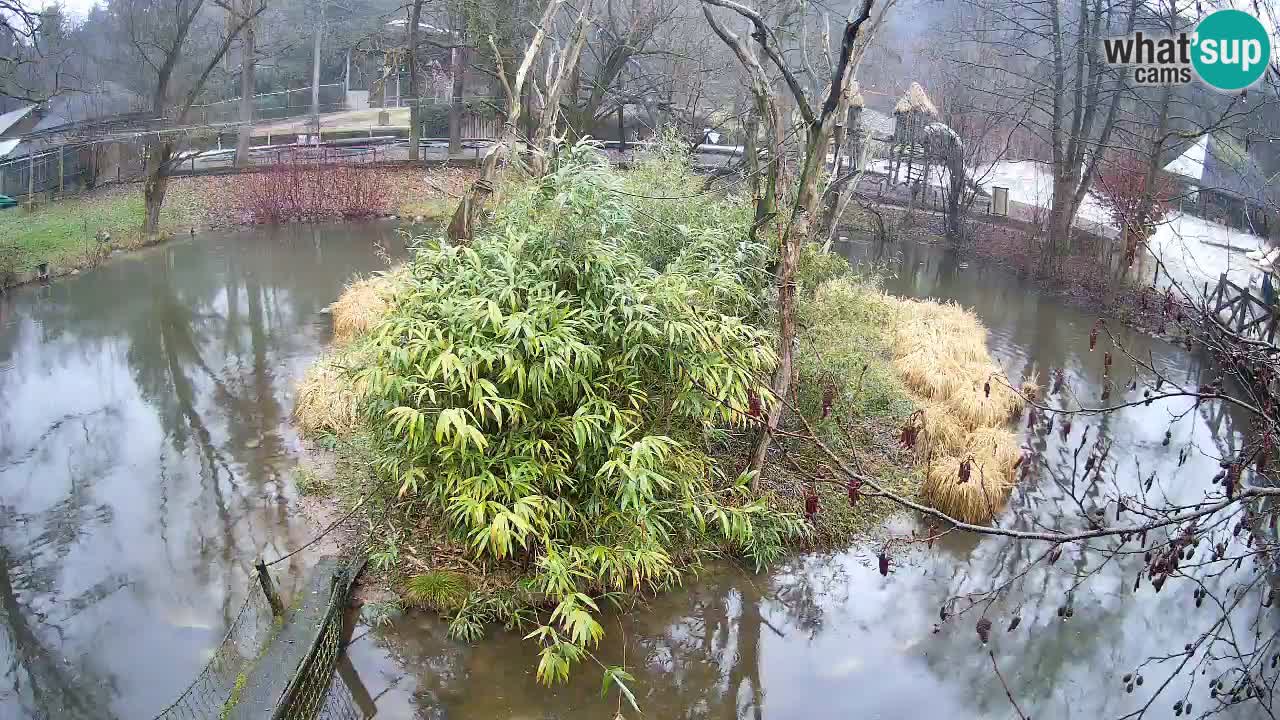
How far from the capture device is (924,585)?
6082 mm

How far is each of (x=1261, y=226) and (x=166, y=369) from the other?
1203cm

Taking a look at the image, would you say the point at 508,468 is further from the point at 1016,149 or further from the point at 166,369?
the point at 1016,149

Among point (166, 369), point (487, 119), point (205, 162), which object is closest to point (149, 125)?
point (205, 162)

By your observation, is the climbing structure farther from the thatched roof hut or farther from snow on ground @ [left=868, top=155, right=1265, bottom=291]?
snow on ground @ [left=868, top=155, right=1265, bottom=291]

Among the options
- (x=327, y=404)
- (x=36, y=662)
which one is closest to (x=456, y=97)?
(x=327, y=404)

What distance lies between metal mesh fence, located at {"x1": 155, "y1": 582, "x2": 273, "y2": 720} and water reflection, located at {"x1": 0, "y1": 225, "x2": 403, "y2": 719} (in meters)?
0.18

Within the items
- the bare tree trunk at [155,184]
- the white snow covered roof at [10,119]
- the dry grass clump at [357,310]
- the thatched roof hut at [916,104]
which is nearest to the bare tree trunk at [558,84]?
the dry grass clump at [357,310]

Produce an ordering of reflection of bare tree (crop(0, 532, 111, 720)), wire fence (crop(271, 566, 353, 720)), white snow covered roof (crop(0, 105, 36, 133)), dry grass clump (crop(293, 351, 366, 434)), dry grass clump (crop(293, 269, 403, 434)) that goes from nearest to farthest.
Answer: wire fence (crop(271, 566, 353, 720)), reflection of bare tree (crop(0, 532, 111, 720)), dry grass clump (crop(293, 269, 403, 434)), dry grass clump (crop(293, 351, 366, 434)), white snow covered roof (crop(0, 105, 36, 133))

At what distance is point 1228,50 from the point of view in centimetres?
765

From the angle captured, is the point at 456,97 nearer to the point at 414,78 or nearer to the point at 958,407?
the point at 414,78

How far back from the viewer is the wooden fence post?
509cm

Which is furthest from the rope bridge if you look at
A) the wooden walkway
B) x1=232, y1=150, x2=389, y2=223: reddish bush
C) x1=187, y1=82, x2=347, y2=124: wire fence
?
x1=187, y1=82, x2=347, y2=124: wire fence

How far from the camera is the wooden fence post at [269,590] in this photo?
5090 mm

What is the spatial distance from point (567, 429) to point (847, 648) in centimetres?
197
